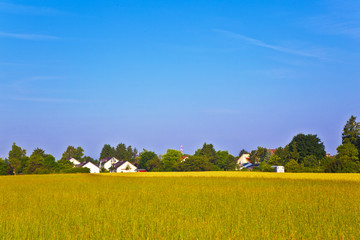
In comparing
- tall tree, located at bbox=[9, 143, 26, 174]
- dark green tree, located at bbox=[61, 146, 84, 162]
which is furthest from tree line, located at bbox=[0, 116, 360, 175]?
dark green tree, located at bbox=[61, 146, 84, 162]

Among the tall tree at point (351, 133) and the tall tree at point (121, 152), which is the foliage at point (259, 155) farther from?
the tall tree at point (121, 152)

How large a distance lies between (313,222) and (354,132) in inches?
2959

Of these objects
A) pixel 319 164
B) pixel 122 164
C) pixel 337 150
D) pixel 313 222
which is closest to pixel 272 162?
pixel 319 164

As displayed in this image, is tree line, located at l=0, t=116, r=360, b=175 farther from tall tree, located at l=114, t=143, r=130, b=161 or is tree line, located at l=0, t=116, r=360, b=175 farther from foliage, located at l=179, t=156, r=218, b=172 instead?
tall tree, located at l=114, t=143, r=130, b=161

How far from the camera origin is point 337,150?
7006cm

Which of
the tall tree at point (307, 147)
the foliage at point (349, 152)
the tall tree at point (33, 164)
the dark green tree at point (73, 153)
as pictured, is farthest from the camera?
the dark green tree at point (73, 153)

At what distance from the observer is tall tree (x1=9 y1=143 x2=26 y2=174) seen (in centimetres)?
9944

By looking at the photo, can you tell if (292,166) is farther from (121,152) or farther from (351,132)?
(121,152)

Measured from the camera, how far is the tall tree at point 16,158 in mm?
99438

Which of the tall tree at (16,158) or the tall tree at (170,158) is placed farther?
the tall tree at (170,158)

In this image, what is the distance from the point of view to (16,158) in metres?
112

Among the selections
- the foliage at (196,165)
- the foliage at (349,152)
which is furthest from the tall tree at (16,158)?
the foliage at (349,152)

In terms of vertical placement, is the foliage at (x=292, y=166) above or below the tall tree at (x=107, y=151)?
below

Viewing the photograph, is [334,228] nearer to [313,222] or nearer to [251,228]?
[313,222]
